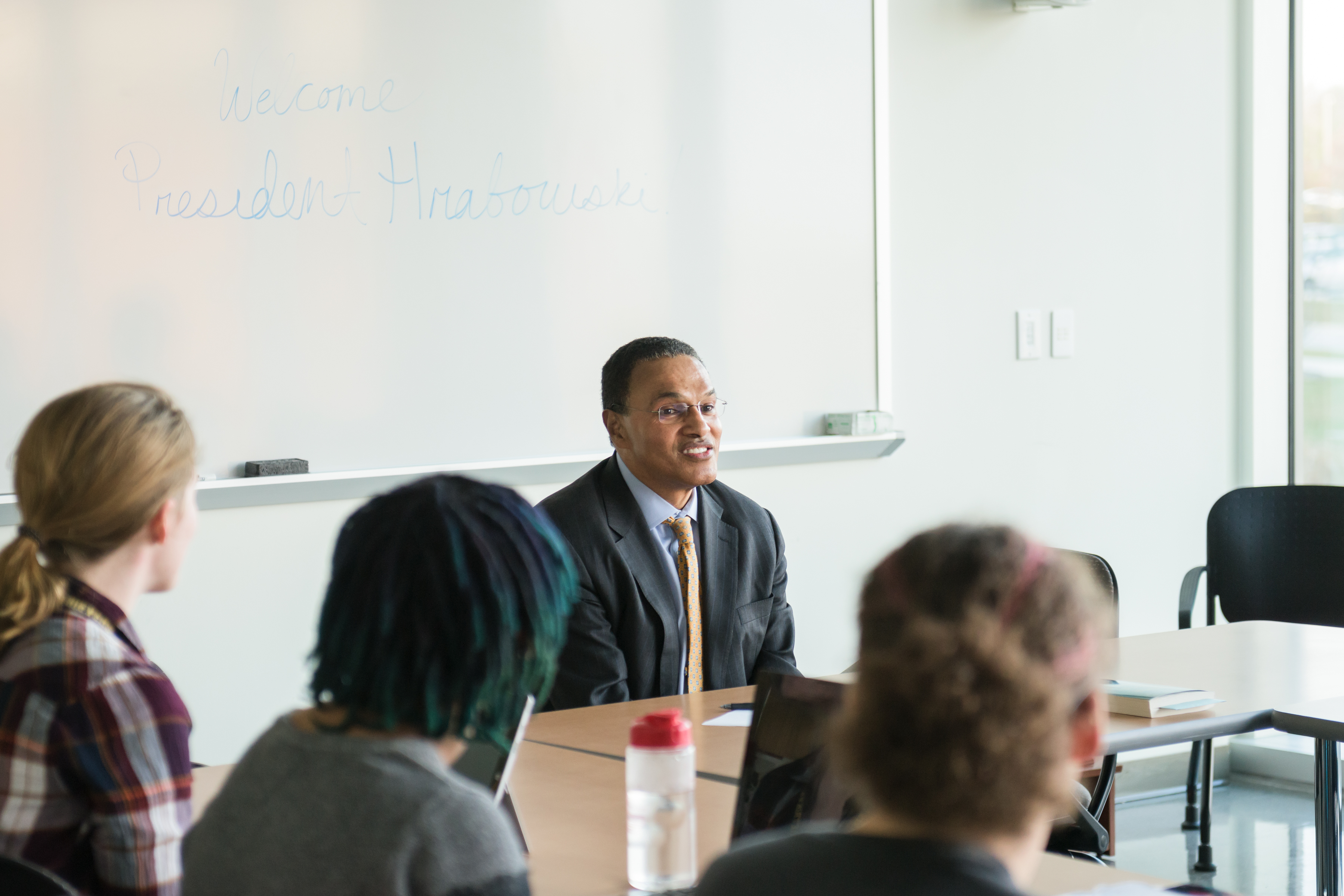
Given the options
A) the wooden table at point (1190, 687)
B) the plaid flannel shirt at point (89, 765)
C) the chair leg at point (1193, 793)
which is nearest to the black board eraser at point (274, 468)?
the wooden table at point (1190, 687)

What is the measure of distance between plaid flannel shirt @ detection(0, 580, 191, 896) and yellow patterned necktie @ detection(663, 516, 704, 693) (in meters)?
1.40

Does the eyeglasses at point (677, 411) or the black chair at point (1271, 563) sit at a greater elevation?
the eyeglasses at point (677, 411)

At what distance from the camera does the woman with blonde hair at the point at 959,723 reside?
34.3 inches

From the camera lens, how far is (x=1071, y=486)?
4234mm

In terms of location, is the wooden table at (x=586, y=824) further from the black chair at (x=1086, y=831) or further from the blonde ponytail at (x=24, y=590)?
the black chair at (x=1086, y=831)

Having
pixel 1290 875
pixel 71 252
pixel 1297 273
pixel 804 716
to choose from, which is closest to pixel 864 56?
pixel 1297 273

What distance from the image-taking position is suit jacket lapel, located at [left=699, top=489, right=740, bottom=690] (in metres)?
2.71

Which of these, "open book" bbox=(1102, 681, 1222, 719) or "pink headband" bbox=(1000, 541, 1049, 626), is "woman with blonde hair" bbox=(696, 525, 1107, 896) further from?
"open book" bbox=(1102, 681, 1222, 719)

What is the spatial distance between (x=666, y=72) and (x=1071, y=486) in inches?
69.8

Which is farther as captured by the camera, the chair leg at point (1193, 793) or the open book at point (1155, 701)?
the chair leg at point (1193, 793)

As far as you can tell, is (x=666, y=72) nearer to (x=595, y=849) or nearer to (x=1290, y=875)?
(x=595, y=849)

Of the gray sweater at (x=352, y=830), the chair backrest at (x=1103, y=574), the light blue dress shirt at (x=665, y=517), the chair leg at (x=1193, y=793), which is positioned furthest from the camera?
the chair leg at (x=1193, y=793)

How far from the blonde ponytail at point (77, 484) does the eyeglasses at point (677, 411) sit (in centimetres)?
143

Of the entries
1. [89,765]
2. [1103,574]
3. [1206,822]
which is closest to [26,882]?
[89,765]
